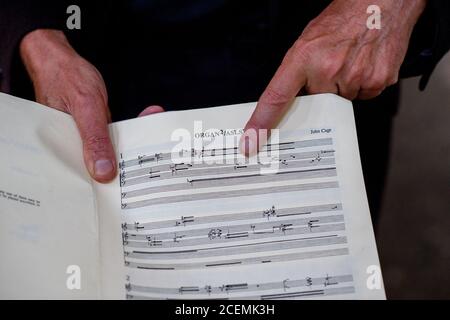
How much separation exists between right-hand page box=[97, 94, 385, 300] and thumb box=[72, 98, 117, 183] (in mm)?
19

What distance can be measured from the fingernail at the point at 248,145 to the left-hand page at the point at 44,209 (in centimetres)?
20

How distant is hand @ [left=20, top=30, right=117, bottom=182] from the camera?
69 centimetres

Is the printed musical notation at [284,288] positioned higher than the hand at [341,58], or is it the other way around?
the hand at [341,58]

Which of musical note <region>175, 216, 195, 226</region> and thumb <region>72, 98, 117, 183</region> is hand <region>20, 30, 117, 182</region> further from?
musical note <region>175, 216, 195, 226</region>

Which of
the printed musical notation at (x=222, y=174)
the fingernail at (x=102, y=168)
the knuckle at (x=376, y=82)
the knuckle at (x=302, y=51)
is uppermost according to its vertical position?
the knuckle at (x=302, y=51)

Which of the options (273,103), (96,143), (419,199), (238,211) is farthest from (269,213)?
(419,199)

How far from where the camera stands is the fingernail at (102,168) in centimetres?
68

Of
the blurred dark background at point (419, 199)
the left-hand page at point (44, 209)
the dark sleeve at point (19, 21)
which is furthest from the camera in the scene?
the blurred dark background at point (419, 199)

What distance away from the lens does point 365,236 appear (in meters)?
0.64

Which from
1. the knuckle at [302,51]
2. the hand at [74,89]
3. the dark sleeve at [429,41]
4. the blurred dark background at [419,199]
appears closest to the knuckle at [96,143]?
the hand at [74,89]

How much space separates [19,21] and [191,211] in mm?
430

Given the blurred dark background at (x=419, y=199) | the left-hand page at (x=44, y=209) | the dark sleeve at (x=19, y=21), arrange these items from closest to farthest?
the left-hand page at (x=44, y=209)
the dark sleeve at (x=19, y=21)
the blurred dark background at (x=419, y=199)

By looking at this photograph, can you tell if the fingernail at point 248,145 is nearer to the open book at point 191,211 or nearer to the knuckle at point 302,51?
the open book at point 191,211
